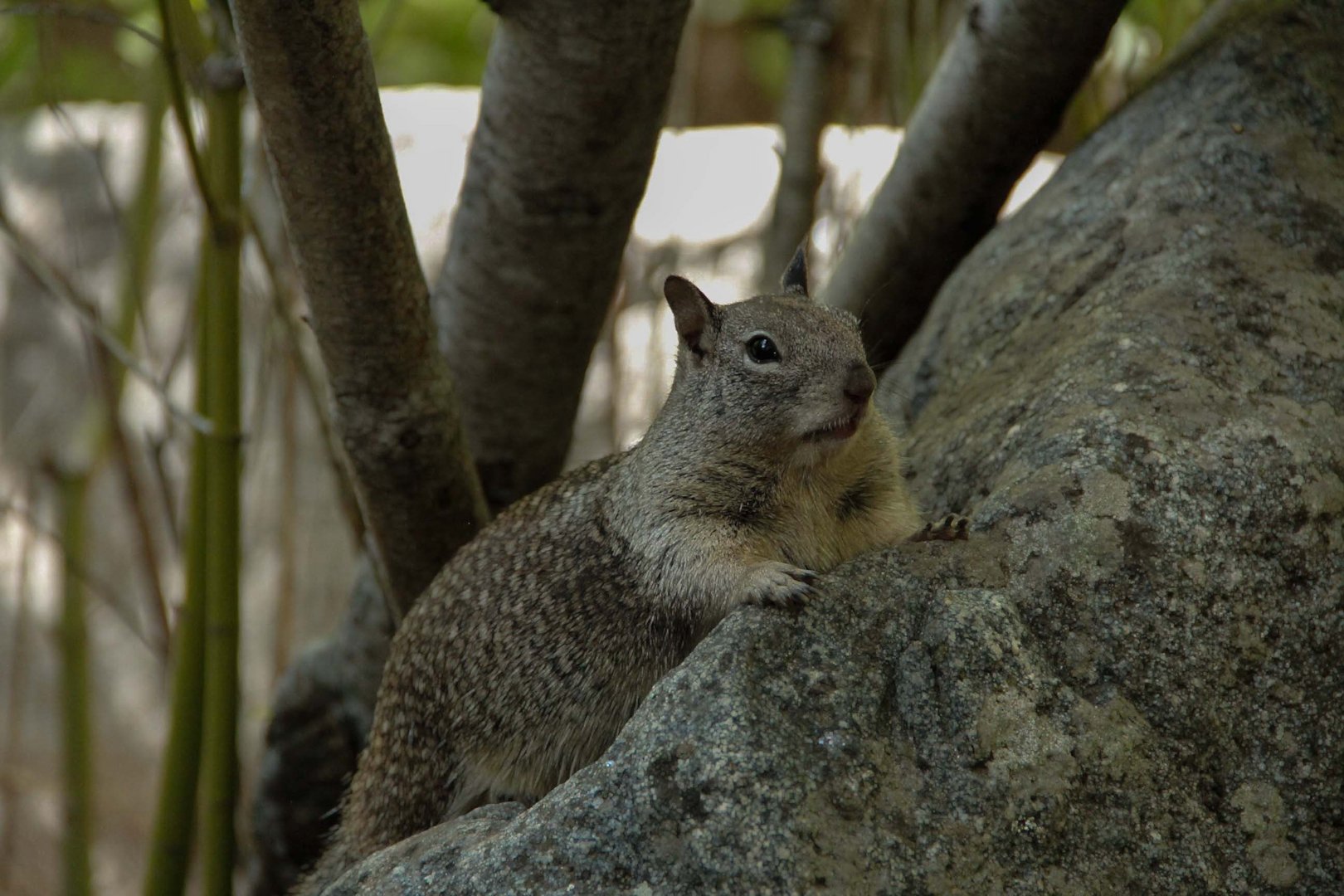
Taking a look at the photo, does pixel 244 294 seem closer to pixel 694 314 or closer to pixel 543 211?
pixel 543 211

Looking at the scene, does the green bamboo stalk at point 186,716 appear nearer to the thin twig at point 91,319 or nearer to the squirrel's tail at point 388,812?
the thin twig at point 91,319

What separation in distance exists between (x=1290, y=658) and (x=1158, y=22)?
116 inches

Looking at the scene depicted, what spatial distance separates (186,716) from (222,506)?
488mm

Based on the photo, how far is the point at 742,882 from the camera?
170 cm

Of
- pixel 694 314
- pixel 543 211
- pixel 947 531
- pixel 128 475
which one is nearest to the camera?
pixel 947 531

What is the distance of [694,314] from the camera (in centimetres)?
263

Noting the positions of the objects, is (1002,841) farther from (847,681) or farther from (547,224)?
(547,224)

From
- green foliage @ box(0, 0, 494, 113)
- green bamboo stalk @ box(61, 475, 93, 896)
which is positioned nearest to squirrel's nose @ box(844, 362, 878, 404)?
green bamboo stalk @ box(61, 475, 93, 896)

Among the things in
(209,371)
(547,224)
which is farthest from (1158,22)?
(209,371)

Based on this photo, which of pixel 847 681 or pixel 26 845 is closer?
pixel 847 681

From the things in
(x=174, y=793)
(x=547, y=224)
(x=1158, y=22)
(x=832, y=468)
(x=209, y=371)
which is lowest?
(x=174, y=793)

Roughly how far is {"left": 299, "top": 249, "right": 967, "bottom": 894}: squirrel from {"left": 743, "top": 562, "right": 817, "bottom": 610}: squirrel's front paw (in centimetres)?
18

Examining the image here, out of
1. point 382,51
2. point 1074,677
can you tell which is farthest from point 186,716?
point 382,51

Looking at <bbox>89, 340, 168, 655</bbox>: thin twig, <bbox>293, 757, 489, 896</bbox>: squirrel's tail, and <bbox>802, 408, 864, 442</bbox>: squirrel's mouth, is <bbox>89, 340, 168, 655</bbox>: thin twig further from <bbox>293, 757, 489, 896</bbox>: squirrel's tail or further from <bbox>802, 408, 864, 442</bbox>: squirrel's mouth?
<bbox>802, 408, 864, 442</bbox>: squirrel's mouth
